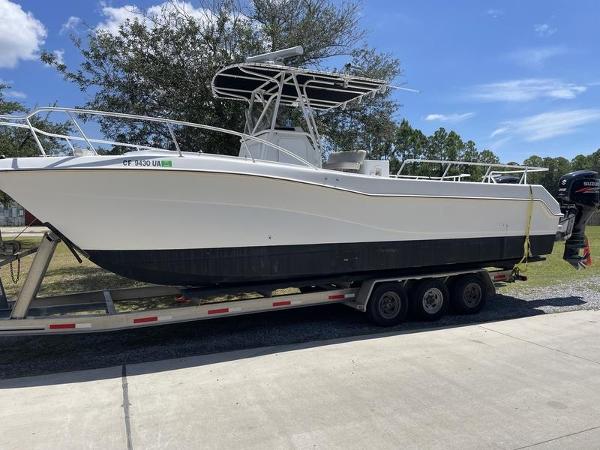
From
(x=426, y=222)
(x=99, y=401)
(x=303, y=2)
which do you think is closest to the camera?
(x=99, y=401)

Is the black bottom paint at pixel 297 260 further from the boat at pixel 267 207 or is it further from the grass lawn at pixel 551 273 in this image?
the grass lawn at pixel 551 273

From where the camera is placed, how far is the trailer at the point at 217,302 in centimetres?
491

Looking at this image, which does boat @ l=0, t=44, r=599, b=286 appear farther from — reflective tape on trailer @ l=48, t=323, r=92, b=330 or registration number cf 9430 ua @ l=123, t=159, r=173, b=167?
reflective tape on trailer @ l=48, t=323, r=92, b=330

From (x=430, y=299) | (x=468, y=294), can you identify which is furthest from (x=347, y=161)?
(x=468, y=294)

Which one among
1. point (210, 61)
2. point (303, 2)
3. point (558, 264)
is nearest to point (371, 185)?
point (210, 61)

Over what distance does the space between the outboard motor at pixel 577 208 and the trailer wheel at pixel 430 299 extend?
8.49 ft

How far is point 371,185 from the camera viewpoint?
602 cm

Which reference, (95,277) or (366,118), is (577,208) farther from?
(95,277)

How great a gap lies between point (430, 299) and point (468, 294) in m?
0.70

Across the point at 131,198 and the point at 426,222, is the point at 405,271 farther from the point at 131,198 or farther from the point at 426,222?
the point at 131,198

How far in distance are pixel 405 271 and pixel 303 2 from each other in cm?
655

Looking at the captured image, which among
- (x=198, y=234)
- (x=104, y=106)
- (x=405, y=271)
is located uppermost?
(x=104, y=106)

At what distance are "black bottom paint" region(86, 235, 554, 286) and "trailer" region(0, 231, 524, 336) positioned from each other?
0.17m

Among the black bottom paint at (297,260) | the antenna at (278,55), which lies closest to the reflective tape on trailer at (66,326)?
the black bottom paint at (297,260)
